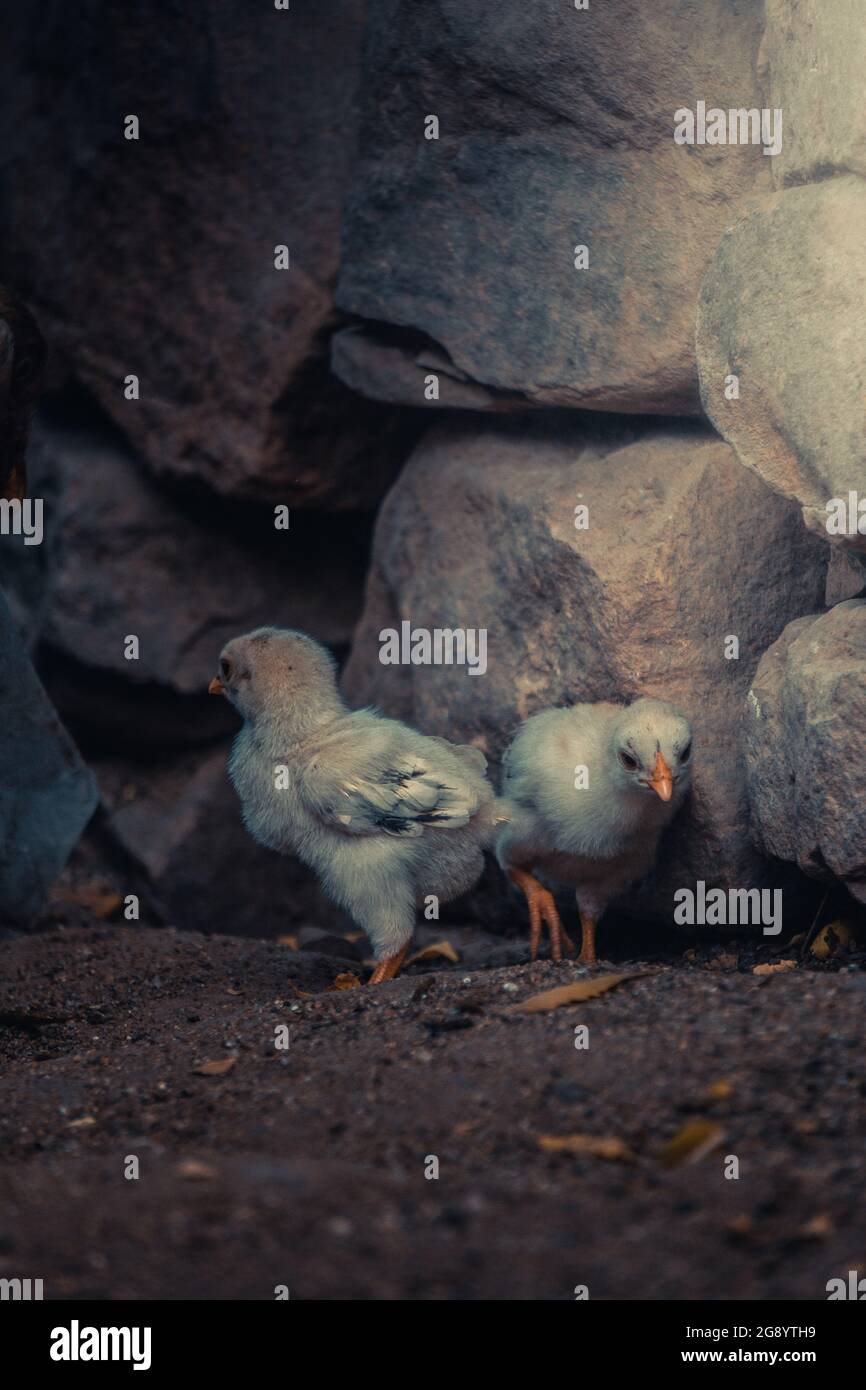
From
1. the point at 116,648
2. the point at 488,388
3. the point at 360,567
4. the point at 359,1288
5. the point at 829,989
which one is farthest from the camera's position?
the point at 360,567

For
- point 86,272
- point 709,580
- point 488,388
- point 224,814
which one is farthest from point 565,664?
point 86,272

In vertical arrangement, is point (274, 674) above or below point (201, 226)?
below

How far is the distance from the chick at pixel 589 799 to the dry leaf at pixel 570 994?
60 cm

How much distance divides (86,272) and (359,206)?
73.3 inches

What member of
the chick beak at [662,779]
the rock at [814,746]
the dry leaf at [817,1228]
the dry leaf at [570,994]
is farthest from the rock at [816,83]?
the dry leaf at [817,1228]

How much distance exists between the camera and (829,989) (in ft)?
13.5

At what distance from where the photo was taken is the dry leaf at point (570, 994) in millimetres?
4371

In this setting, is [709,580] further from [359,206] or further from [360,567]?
[360,567]

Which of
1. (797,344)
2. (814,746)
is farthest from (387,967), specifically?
(797,344)

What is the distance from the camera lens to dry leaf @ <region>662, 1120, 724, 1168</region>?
10.4 feet

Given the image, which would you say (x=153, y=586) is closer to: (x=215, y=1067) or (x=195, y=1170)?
(x=215, y=1067)

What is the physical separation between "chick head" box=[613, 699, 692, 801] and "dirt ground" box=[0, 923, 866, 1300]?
0.69 meters

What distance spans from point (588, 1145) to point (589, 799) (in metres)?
2.30

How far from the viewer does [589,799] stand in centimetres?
547
